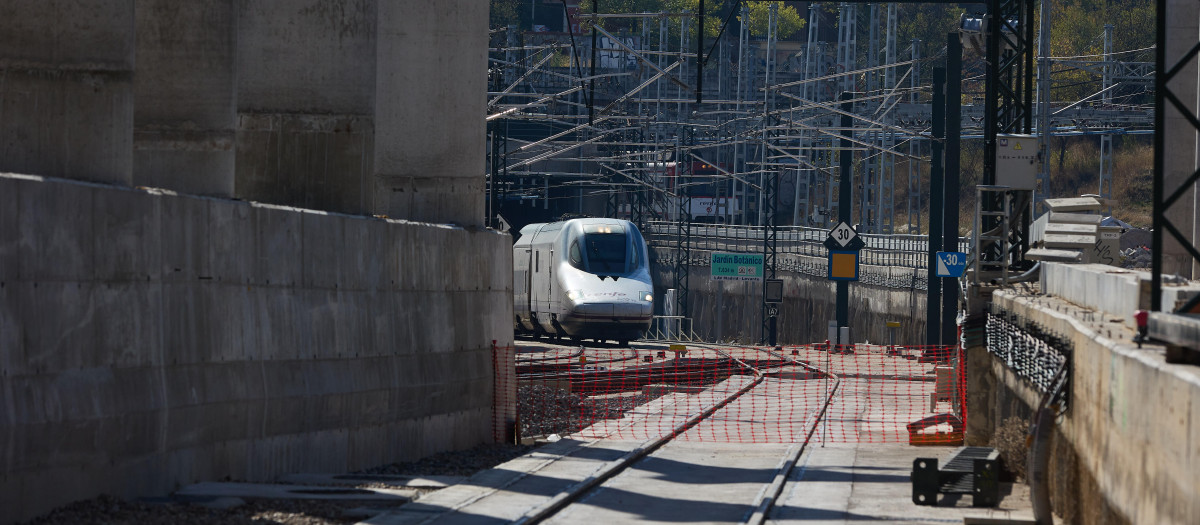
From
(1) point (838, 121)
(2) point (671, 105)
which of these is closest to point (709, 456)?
(1) point (838, 121)

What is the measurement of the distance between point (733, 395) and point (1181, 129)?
9925 mm

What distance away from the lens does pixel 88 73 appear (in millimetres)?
12094

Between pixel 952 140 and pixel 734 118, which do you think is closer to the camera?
pixel 952 140

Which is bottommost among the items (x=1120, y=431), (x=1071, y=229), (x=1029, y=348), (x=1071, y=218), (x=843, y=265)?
(x=1120, y=431)

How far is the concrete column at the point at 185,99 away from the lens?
1525 centimetres

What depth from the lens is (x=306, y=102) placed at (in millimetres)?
18219

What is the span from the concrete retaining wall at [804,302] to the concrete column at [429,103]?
30414 mm

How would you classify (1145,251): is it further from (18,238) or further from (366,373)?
(18,238)

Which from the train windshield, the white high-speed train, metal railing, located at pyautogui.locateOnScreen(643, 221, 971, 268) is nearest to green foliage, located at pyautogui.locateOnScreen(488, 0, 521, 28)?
metal railing, located at pyautogui.locateOnScreen(643, 221, 971, 268)

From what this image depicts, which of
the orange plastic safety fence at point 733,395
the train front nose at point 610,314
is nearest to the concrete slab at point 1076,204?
the orange plastic safety fence at point 733,395

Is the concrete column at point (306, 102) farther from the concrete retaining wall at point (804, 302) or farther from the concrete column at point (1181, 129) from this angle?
the concrete retaining wall at point (804, 302)

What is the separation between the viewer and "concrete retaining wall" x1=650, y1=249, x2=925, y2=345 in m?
51.5

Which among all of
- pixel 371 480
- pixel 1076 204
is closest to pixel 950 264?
pixel 1076 204

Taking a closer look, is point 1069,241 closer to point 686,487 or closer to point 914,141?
point 686,487
